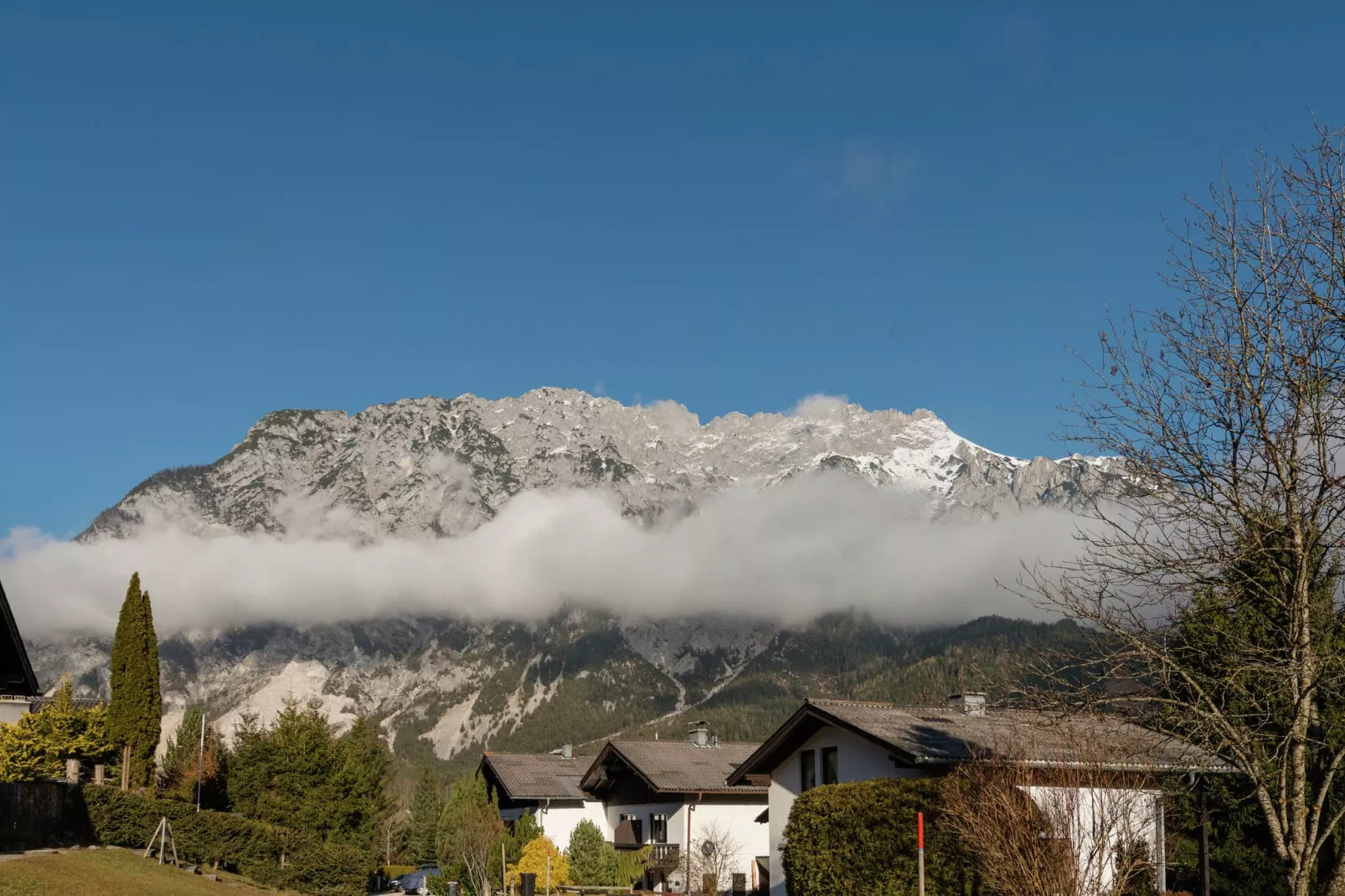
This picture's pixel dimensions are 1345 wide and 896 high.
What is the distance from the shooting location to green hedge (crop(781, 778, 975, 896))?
89.7 ft

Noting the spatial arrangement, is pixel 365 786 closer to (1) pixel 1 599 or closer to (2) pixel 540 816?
(2) pixel 540 816

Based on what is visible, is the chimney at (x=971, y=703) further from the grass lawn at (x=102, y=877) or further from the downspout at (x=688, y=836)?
the grass lawn at (x=102, y=877)

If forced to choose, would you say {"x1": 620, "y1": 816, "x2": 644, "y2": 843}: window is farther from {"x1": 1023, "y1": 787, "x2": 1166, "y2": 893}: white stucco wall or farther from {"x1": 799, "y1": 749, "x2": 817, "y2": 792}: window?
{"x1": 1023, "y1": 787, "x2": 1166, "y2": 893}: white stucco wall

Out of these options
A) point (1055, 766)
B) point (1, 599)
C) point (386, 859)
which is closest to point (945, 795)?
point (1055, 766)

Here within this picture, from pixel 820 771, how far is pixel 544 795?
91.9 ft

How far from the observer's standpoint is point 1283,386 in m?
13.3

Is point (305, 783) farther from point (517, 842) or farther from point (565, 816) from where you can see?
point (565, 816)

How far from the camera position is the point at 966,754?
30766mm

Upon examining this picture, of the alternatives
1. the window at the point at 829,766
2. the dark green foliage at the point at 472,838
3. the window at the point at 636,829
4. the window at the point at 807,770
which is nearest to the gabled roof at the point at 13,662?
the window at the point at 829,766

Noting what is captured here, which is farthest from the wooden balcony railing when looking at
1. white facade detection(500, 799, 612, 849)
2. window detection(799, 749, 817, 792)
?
window detection(799, 749, 817, 792)

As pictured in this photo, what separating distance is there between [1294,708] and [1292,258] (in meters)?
4.89

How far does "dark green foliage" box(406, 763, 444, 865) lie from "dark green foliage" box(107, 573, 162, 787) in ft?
153

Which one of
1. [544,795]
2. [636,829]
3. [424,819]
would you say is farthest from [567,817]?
[424,819]

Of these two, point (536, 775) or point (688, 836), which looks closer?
point (688, 836)
